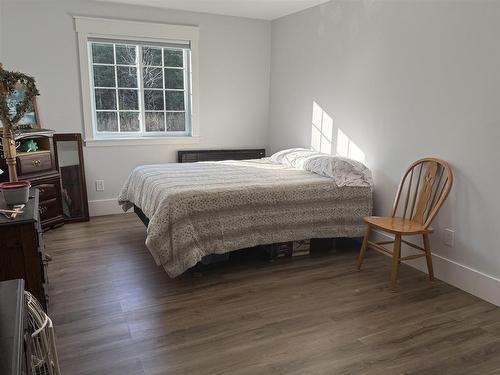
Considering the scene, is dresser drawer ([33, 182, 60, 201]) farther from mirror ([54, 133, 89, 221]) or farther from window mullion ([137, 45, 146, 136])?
window mullion ([137, 45, 146, 136])

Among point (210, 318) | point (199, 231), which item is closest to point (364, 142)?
point (199, 231)

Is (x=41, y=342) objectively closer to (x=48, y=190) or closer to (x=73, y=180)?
(x=48, y=190)

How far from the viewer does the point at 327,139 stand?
4059 mm

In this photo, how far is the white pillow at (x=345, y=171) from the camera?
10.8 feet

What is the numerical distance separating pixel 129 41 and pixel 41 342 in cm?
378

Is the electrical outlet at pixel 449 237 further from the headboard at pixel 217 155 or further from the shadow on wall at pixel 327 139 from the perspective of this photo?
the headboard at pixel 217 155

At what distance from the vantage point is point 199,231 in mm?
2795

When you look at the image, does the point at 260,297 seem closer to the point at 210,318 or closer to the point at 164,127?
the point at 210,318

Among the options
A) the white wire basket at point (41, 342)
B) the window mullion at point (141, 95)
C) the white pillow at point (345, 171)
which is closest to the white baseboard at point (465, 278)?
the white pillow at point (345, 171)

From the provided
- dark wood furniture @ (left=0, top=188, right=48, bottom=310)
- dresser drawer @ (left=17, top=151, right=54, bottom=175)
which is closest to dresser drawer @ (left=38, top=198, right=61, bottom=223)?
dresser drawer @ (left=17, top=151, right=54, bottom=175)

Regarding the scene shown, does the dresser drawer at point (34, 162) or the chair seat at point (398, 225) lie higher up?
the dresser drawer at point (34, 162)

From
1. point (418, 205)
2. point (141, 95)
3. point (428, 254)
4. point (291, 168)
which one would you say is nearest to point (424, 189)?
point (418, 205)

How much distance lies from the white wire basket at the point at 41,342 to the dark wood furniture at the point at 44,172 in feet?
8.32

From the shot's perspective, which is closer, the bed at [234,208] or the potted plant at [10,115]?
the potted plant at [10,115]
